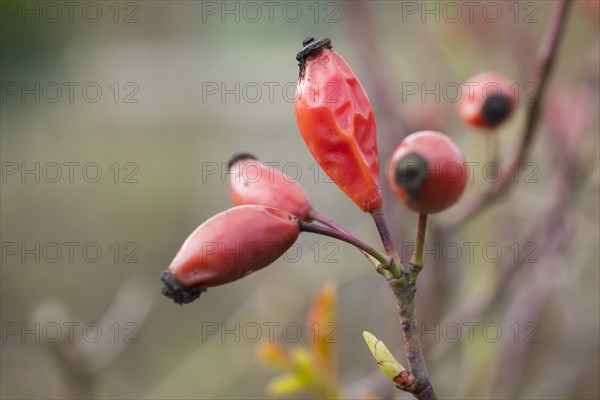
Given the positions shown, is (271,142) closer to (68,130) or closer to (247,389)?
(68,130)

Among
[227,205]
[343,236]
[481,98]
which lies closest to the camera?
[343,236]

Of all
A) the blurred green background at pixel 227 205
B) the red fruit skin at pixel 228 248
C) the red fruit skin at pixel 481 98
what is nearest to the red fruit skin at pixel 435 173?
the red fruit skin at pixel 228 248

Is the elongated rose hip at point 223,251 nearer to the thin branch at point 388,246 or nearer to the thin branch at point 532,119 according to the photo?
the thin branch at point 388,246

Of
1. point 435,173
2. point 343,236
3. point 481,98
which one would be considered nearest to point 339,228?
point 343,236

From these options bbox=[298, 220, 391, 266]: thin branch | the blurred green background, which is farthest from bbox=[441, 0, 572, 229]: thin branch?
bbox=[298, 220, 391, 266]: thin branch

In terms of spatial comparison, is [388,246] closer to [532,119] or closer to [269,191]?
[269,191]

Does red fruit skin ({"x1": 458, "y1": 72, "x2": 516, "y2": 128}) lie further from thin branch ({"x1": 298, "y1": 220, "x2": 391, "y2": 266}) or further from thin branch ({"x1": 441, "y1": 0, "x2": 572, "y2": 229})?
thin branch ({"x1": 298, "y1": 220, "x2": 391, "y2": 266})
